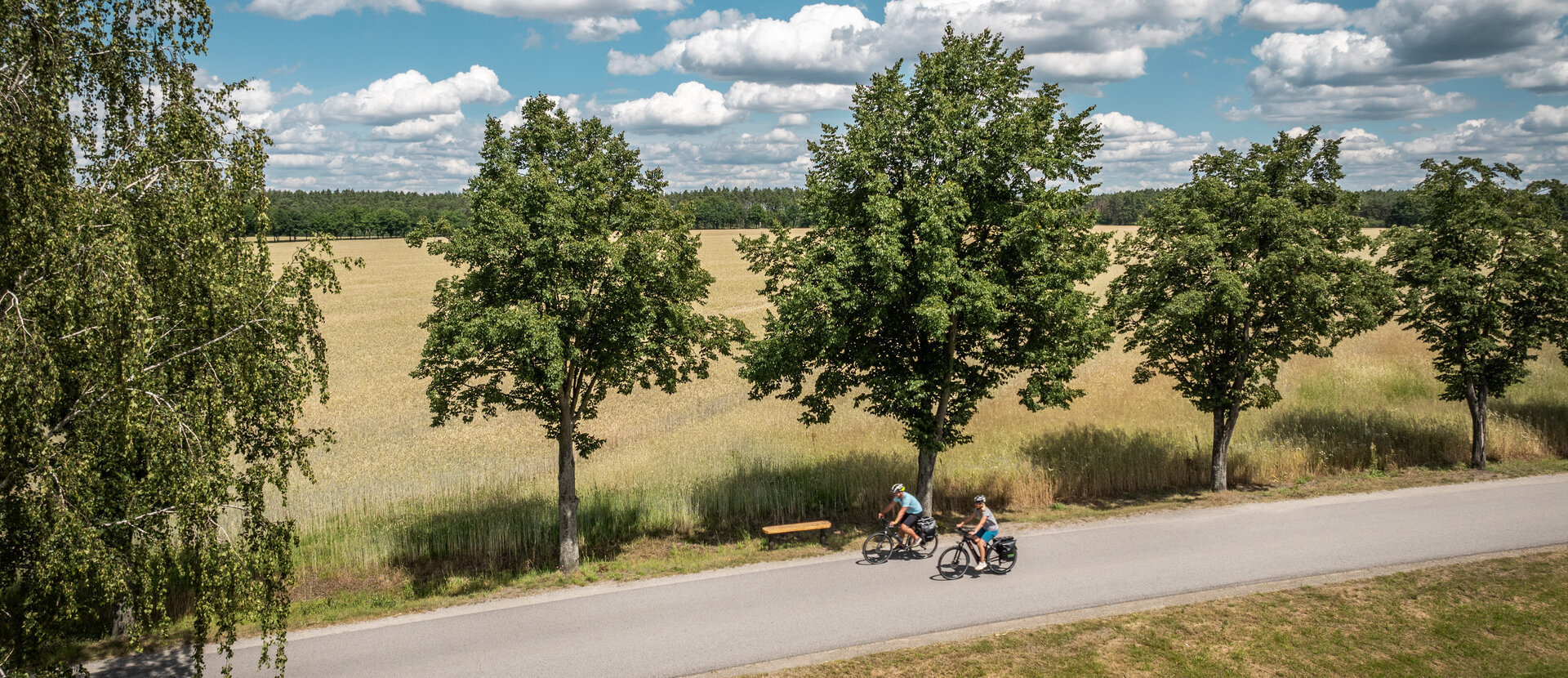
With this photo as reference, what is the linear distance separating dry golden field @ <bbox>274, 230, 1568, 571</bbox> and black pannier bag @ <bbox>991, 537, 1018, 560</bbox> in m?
4.80

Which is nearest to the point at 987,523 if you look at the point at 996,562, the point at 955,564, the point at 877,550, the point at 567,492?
the point at 996,562

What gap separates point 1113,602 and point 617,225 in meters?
10.3

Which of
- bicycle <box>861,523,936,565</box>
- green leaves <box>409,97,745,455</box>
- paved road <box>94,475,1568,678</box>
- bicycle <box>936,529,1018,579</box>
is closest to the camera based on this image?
paved road <box>94,475,1568,678</box>

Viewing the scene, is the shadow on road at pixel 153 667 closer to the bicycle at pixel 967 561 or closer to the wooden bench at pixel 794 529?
the wooden bench at pixel 794 529

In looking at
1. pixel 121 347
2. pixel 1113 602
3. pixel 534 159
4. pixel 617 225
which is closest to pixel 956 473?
pixel 1113 602

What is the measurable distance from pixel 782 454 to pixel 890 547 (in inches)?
251

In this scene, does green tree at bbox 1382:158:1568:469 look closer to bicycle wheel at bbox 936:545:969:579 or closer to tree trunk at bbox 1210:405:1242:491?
tree trunk at bbox 1210:405:1242:491

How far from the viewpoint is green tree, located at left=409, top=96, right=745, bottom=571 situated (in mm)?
13805

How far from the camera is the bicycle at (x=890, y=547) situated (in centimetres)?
1537

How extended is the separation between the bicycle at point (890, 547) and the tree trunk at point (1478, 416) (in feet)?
51.7

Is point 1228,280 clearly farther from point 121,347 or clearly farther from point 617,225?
point 121,347

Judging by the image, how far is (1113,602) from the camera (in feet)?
43.8

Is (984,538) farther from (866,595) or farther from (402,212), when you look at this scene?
(402,212)

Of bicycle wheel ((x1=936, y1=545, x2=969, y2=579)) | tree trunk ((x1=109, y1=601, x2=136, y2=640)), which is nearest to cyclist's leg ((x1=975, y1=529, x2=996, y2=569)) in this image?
bicycle wheel ((x1=936, y1=545, x2=969, y2=579))
